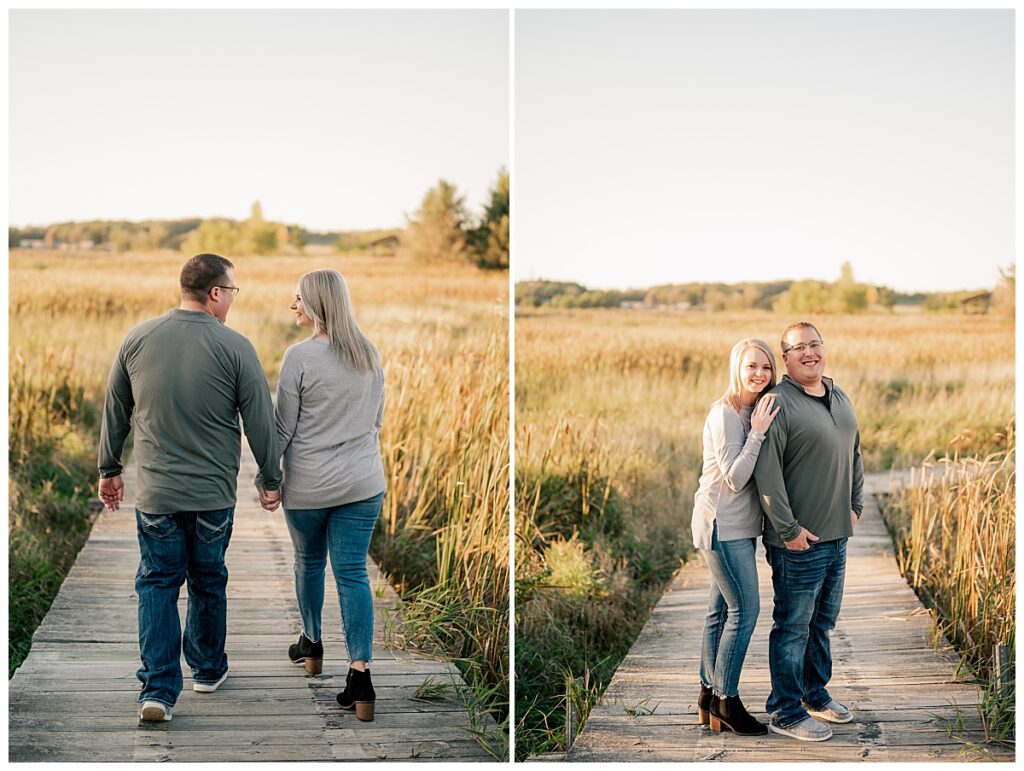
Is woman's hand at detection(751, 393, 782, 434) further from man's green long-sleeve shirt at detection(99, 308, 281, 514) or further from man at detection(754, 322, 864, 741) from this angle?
man's green long-sleeve shirt at detection(99, 308, 281, 514)

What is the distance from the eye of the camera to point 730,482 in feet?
10.6

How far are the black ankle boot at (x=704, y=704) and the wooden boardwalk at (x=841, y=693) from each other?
32 millimetres

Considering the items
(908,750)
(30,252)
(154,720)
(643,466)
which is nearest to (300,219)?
(30,252)

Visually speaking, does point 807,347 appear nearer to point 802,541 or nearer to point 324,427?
point 802,541

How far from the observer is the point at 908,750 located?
3562 millimetres

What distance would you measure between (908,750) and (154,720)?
2.38 metres

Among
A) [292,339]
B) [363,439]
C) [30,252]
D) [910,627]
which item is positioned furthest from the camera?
[292,339]

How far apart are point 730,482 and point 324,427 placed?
122cm

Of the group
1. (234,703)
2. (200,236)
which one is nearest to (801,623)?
(234,703)

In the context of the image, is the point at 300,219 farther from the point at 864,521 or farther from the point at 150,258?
the point at 864,521

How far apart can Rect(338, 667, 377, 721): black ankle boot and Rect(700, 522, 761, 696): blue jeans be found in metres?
1.06

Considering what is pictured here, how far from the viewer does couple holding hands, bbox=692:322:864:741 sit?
325 centimetres

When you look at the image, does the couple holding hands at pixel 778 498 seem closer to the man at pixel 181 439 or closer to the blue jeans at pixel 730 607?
the blue jeans at pixel 730 607

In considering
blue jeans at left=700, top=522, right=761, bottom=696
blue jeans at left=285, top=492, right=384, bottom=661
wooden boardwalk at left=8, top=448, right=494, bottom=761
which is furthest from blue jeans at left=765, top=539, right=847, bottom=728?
blue jeans at left=285, top=492, right=384, bottom=661
